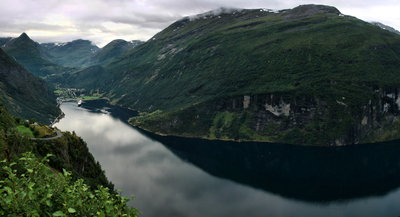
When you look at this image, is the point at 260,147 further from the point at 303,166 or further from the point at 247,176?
the point at 247,176

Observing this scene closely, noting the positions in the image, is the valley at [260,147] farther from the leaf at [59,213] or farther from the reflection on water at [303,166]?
the leaf at [59,213]

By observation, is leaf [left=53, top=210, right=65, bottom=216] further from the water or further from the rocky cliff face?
the rocky cliff face

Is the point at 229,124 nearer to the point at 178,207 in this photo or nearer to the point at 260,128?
the point at 260,128

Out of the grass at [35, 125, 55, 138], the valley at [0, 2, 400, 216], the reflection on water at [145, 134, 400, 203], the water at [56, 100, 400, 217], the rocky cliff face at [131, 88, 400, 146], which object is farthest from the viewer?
the rocky cliff face at [131, 88, 400, 146]

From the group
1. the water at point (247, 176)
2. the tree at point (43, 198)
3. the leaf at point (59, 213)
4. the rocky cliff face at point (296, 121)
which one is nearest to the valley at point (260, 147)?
the tree at point (43, 198)

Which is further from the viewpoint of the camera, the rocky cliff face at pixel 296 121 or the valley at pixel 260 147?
the rocky cliff face at pixel 296 121

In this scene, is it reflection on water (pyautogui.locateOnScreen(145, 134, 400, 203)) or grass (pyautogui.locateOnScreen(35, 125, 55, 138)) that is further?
reflection on water (pyautogui.locateOnScreen(145, 134, 400, 203))

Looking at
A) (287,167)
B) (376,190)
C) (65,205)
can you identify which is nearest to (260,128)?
(287,167)

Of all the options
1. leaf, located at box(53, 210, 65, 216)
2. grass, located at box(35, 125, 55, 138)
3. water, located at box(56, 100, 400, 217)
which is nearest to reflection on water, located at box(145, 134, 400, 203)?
water, located at box(56, 100, 400, 217)

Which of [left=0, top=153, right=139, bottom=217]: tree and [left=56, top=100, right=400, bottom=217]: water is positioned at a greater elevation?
[left=0, top=153, right=139, bottom=217]: tree
